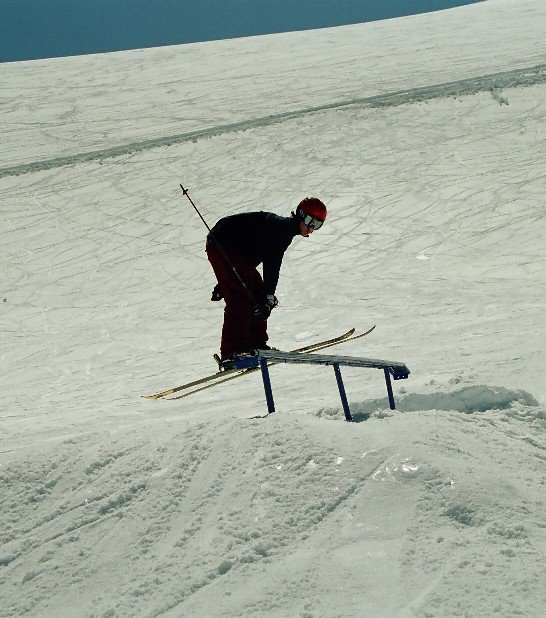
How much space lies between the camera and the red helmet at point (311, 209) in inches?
251

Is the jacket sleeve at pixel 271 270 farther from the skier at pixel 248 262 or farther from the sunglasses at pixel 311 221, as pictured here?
the sunglasses at pixel 311 221

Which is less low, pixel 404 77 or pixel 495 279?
pixel 404 77

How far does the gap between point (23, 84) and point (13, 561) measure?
87.8ft

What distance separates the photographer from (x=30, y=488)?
4.41 metres

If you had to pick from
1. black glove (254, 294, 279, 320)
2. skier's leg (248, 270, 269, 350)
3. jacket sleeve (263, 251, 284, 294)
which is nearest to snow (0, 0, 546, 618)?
skier's leg (248, 270, 269, 350)

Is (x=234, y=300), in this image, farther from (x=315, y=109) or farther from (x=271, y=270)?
(x=315, y=109)

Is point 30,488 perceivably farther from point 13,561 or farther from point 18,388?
point 18,388

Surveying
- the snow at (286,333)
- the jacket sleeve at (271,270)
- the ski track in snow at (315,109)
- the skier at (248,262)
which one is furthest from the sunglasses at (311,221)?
the ski track in snow at (315,109)

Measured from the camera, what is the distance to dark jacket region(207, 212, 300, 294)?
21.5ft

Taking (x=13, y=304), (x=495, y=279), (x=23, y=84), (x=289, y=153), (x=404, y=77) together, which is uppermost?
(x=23, y=84)

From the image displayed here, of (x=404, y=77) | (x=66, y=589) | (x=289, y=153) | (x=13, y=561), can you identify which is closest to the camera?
(x=66, y=589)

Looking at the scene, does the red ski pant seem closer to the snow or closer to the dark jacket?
the dark jacket

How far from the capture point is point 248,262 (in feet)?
22.9

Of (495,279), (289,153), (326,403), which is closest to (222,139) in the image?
(289,153)
